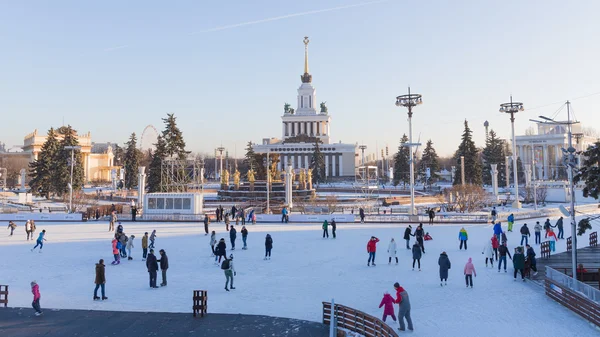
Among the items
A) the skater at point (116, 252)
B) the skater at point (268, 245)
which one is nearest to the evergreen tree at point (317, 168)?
the skater at point (268, 245)

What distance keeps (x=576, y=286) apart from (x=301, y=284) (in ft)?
22.9

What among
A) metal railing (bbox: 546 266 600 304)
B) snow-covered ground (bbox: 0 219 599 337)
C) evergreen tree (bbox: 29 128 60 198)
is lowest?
snow-covered ground (bbox: 0 219 599 337)

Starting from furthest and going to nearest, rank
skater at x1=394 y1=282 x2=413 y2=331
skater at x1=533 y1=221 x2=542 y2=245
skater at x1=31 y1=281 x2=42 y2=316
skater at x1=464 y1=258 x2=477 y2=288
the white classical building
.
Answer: the white classical building, skater at x1=533 y1=221 x2=542 y2=245, skater at x1=464 y1=258 x2=477 y2=288, skater at x1=31 y1=281 x2=42 y2=316, skater at x1=394 y1=282 x2=413 y2=331

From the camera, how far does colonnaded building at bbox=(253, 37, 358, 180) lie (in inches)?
3878

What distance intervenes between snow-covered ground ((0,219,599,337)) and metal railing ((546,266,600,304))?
0.55 metres

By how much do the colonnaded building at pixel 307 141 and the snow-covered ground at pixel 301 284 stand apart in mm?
66494

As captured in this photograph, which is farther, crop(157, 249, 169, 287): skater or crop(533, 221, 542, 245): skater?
crop(533, 221, 542, 245): skater

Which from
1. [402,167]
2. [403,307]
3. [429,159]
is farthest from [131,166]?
[403,307]

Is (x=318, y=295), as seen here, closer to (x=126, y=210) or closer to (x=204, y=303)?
(x=204, y=303)

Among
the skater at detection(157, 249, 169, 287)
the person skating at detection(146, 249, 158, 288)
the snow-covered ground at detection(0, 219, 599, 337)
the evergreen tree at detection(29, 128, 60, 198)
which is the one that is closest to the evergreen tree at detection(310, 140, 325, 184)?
the evergreen tree at detection(29, 128, 60, 198)

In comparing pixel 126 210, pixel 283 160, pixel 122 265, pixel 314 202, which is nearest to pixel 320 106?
pixel 283 160

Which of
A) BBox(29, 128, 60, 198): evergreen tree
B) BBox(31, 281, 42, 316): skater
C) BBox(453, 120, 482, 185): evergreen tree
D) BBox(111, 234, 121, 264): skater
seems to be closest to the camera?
BBox(31, 281, 42, 316): skater

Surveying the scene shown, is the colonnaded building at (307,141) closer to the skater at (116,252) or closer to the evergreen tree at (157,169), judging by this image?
the evergreen tree at (157,169)

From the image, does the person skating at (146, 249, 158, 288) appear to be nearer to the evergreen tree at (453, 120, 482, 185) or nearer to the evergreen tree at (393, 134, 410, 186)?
the evergreen tree at (453, 120, 482, 185)
